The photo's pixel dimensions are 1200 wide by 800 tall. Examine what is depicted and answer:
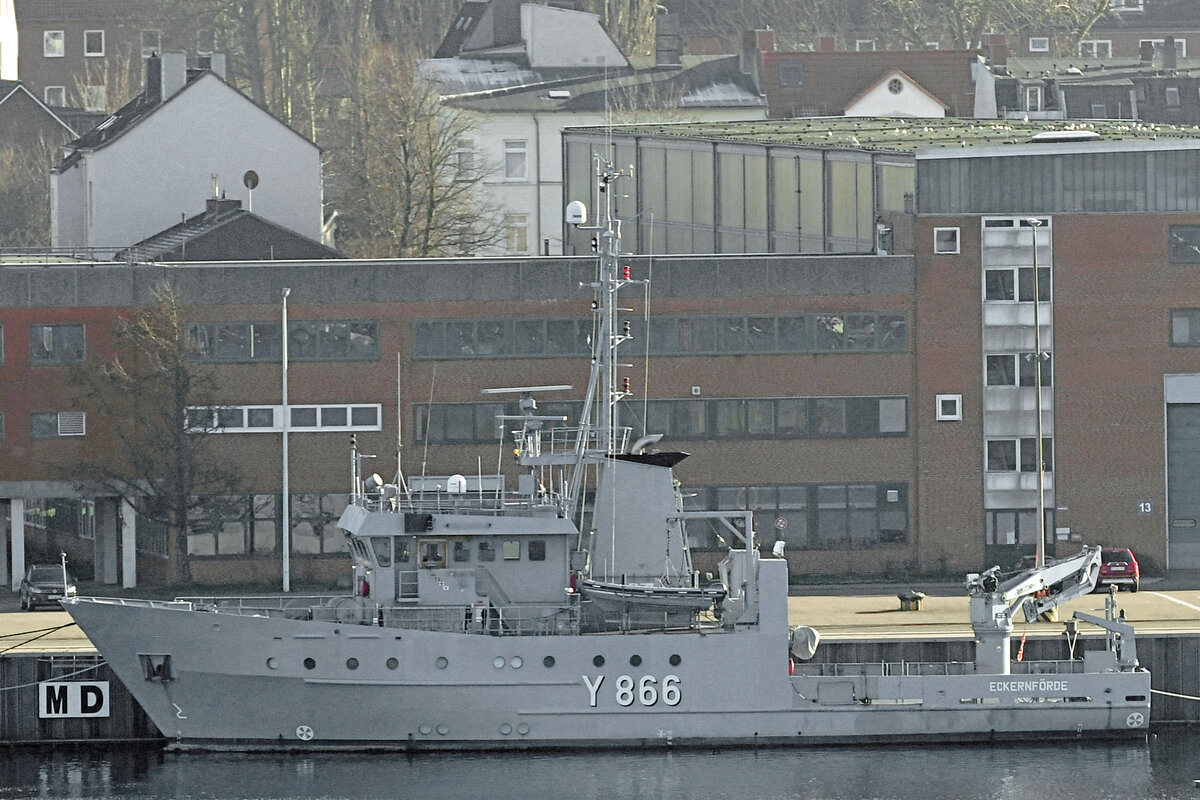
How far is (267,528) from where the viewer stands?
209 feet

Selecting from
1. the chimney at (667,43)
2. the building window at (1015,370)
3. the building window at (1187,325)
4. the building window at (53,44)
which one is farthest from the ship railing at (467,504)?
the building window at (53,44)

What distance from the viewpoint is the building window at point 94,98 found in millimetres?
121200

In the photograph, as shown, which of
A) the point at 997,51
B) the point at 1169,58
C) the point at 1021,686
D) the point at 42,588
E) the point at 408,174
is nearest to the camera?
the point at 1021,686

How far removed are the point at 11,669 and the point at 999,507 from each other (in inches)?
1092

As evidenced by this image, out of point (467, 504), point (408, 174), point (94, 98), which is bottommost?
point (467, 504)

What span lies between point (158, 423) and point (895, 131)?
81.0 ft

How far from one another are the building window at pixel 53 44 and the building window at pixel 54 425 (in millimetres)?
72421

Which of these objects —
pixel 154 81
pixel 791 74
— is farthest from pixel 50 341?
pixel 791 74

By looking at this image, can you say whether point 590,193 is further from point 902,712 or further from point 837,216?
point 902,712

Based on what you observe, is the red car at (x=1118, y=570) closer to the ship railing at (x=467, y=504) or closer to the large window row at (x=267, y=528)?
the ship railing at (x=467, y=504)

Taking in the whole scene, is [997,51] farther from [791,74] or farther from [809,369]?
[809,369]

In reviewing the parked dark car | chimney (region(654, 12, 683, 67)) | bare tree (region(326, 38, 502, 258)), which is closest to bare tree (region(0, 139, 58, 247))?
bare tree (region(326, 38, 502, 258))

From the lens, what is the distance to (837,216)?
228 feet

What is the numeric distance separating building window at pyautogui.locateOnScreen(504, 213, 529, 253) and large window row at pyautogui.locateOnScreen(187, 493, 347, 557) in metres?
30.2
